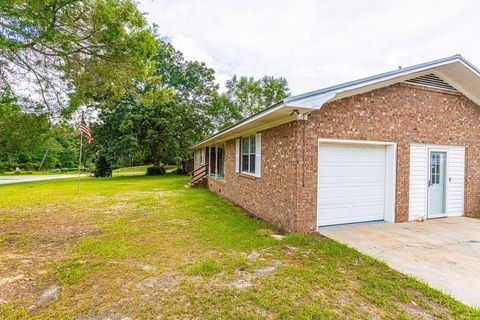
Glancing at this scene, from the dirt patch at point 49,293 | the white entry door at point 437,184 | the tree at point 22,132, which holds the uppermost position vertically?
the tree at point 22,132

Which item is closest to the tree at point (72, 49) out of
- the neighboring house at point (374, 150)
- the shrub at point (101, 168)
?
the neighboring house at point (374, 150)

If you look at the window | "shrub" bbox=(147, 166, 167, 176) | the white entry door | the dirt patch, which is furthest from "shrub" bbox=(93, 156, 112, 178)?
the white entry door

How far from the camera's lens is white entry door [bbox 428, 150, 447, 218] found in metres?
6.58

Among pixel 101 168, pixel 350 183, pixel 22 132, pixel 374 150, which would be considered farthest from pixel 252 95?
pixel 22 132

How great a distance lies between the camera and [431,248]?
439 centimetres

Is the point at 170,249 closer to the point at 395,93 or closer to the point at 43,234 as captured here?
the point at 43,234

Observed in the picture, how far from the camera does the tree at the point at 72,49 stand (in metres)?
4.11

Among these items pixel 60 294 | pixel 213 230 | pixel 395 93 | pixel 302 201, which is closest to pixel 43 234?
pixel 60 294

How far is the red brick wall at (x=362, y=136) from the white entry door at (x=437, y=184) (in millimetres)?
487

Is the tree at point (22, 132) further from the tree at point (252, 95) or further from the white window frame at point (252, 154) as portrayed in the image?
the tree at point (252, 95)

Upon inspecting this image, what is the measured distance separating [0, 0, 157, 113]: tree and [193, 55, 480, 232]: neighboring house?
3.44 m

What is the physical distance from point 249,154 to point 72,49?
215 inches

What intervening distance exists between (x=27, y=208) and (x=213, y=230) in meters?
7.69

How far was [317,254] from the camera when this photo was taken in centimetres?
414
